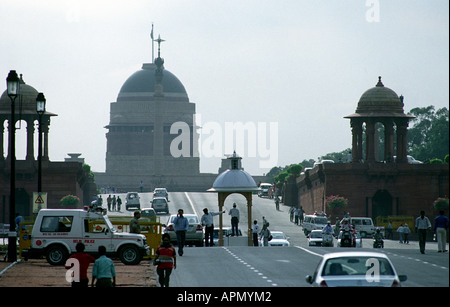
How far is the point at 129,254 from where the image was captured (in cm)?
3388

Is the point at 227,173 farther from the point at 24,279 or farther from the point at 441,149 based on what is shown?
the point at 441,149

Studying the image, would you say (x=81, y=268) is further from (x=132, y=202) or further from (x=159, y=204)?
(x=132, y=202)

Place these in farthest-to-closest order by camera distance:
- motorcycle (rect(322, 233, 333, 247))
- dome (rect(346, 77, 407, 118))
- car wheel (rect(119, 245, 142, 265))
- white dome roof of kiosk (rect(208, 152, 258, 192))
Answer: dome (rect(346, 77, 407, 118)) → white dome roof of kiosk (rect(208, 152, 258, 192)) → motorcycle (rect(322, 233, 333, 247)) → car wheel (rect(119, 245, 142, 265))

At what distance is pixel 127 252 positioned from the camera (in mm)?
33812

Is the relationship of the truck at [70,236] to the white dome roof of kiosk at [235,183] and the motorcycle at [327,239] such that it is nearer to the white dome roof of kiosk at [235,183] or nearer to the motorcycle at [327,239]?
the motorcycle at [327,239]

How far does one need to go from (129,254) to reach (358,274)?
50.5ft

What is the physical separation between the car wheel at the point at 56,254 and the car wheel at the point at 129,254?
162 cm

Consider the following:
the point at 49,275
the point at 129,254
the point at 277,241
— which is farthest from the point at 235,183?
the point at 49,275

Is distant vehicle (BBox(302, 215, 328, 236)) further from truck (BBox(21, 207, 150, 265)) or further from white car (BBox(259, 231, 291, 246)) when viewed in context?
truck (BBox(21, 207, 150, 265))

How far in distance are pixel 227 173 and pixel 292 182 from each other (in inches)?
2280

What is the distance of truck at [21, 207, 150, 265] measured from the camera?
109 feet

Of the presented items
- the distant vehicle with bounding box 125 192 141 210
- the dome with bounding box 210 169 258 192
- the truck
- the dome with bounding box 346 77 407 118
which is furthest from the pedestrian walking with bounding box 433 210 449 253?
the distant vehicle with bounding box 125 192 141 210

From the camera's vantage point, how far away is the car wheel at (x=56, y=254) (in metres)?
33.5

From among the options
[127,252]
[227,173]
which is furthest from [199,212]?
[127,252]
